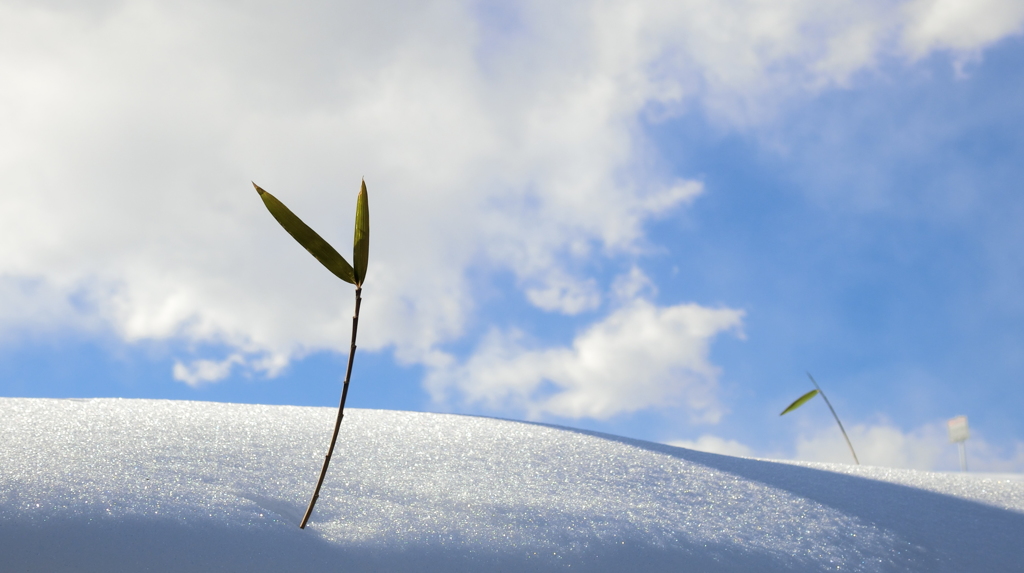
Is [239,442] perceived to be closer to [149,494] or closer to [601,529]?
[149,494]

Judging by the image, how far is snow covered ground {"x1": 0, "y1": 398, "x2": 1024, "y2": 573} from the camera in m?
0.99

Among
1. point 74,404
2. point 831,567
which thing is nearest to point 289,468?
point 74,404

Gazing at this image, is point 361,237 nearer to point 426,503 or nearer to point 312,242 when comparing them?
point 312,242

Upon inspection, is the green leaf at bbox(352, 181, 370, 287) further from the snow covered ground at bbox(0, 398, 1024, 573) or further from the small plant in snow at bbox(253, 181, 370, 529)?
the snow covered ground at bbox(0, 398, 1024, 573)

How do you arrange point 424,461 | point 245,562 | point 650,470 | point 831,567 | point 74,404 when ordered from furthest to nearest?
A: point 74,404, point 650,470, point 424,461, point 831,567, point 245,562

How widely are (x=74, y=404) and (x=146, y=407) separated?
0.18 meters

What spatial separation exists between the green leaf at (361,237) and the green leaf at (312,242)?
2 centimetres

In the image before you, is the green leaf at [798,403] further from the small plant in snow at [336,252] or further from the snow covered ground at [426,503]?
the small plant in snow at [336,252]

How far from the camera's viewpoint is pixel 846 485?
1782 mm

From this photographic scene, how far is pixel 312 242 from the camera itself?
87 cm

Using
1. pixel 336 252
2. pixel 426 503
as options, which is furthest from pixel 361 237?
pixel 426 503

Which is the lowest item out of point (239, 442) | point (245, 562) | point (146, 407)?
point (245, 562)

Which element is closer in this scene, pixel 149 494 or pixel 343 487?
pixel 149 494

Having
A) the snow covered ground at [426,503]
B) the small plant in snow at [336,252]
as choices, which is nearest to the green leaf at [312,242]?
the small plant in snow at [336,252]
